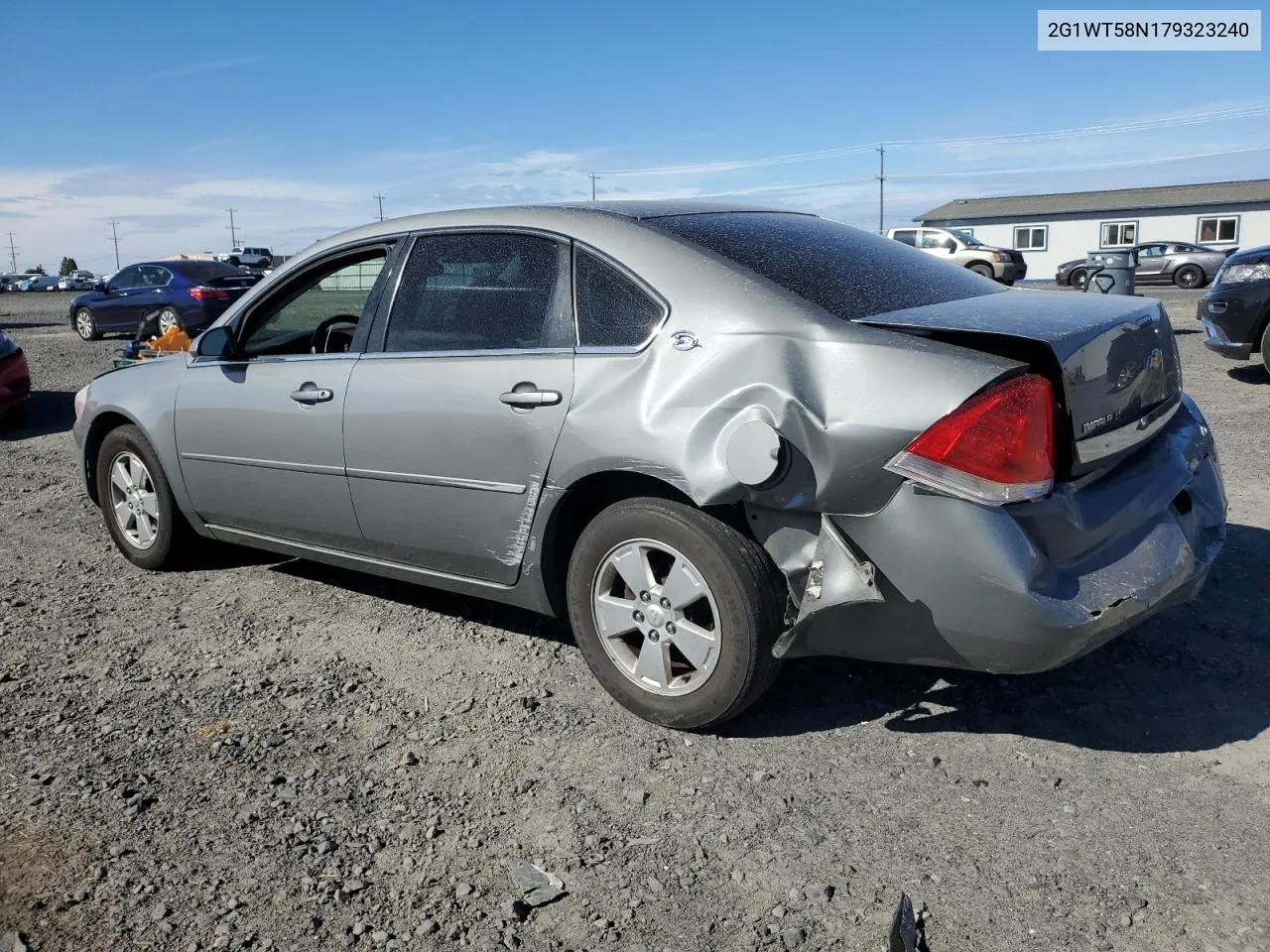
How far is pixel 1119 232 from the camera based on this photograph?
49.3m

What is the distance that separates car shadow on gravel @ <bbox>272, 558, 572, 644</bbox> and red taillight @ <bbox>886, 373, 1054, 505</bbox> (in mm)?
1915

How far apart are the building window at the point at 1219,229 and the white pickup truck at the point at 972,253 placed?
22.6 meters

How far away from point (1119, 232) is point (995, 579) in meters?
52.1

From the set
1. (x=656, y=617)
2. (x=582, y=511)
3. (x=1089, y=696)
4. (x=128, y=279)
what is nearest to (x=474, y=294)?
(x=582, y=511)

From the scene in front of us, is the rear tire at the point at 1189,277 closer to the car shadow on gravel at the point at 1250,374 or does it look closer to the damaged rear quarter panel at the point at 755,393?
the car shadow on gravel at the point at 1250,374

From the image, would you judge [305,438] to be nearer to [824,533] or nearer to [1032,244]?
[824,533]

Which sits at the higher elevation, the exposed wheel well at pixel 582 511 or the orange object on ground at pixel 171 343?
the orange object on ground at pixel 171 343

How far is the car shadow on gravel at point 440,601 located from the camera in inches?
177

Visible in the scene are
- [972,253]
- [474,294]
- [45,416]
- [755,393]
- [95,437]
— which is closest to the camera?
[755,393]

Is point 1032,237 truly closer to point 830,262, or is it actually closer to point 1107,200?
point 1107,200

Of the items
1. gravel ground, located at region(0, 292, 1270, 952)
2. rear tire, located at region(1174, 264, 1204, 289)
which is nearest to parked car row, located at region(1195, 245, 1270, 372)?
gravel ground, located at region(0, 292, 1270, 952)

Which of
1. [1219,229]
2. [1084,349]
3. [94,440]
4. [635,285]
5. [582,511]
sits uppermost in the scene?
[1219,229]

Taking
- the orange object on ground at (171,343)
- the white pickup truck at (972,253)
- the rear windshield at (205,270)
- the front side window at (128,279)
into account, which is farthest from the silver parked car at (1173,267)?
the orange object on ground at (171,343)

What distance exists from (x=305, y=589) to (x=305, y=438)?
1013 mm
